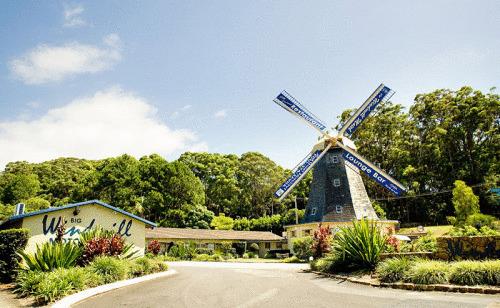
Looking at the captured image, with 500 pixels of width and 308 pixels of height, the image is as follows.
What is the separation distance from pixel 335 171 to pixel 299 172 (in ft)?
10.5

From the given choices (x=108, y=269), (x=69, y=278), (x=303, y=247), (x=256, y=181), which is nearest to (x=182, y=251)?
(x=303, y=247)

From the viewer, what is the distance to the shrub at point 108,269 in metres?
13.0

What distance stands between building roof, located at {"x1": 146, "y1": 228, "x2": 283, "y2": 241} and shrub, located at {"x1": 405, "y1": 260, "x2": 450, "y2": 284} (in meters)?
29.8

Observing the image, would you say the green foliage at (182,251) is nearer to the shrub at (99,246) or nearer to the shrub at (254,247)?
the shrub at (254,247)

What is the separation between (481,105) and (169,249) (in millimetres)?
42961

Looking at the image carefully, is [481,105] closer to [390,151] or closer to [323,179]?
[390,151]

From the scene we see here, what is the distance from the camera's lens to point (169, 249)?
122ft

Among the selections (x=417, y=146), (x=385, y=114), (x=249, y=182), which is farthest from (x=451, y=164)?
(x=249, y=182)

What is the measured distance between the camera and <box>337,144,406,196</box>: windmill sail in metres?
26.9

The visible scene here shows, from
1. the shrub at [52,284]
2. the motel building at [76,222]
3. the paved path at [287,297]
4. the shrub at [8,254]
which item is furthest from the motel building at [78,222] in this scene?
the paved path at [287,297]

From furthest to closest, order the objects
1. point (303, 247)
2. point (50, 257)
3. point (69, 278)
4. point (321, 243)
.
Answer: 1. point (303, 247)
2. point (321, 243)
3. point (50, 257)
4. point (69, 278)

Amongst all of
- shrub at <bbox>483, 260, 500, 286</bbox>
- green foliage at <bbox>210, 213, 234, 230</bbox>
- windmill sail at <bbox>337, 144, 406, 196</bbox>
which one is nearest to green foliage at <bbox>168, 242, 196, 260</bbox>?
green foliage at <bbox>210, 213, 234, 230</bbox>

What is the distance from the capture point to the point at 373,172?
28.1m

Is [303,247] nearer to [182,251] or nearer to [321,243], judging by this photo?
[321,243]
